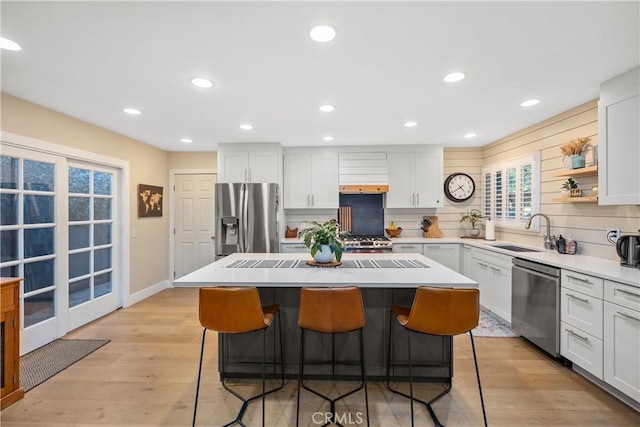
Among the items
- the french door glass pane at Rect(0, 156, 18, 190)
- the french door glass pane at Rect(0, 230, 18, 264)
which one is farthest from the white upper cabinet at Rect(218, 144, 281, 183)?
the french door glass pane at Rect(0, 230, 18, 264)

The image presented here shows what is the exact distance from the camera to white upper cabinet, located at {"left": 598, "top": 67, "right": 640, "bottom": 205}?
2336mm

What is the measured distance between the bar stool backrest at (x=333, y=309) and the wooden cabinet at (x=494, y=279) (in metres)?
2.33

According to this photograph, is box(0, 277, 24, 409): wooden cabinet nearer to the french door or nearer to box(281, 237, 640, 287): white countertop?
the french door

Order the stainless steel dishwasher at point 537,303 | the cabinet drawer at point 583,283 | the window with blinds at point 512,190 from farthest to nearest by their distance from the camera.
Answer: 1. the window with blinds at point 512,190
2. the stainless steel dishwasher at point 537,303
3. the cabinet drawer at point 583,283

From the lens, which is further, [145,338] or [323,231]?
[145,338]

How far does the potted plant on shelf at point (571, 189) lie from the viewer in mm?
3072

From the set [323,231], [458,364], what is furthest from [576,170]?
[323,231]

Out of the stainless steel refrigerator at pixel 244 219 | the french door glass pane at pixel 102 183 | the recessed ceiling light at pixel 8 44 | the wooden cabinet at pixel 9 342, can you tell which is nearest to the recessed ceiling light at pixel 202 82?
the recessed ceiling light at pixel 8 44

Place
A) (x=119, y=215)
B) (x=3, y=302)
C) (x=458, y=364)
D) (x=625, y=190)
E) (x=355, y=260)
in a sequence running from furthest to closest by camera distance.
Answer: (x=119, y=215), (x=355, y=260), (x=458, y=364), (x=625, y=190), (x=3, y=302)

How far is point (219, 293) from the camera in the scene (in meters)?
1.95

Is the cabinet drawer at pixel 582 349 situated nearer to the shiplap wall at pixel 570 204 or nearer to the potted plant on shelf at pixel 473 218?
the shiplap wall at pixel 570 204

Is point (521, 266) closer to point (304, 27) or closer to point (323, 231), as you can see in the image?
point (323, 231)

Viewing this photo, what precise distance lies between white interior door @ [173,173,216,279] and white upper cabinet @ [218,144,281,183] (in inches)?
34.6

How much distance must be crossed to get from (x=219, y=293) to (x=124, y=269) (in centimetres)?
321
